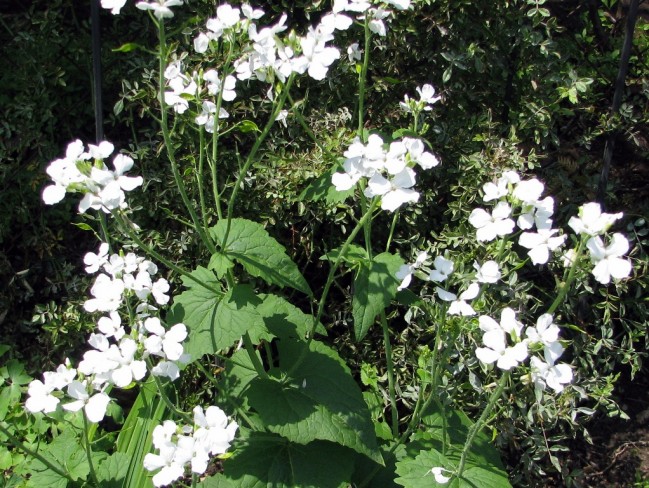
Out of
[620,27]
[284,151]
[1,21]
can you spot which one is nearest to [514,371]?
[284,151]

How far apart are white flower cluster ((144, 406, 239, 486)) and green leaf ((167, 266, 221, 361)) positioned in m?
0.25

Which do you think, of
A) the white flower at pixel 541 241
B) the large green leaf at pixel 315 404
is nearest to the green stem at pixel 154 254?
the large green leaf at pixel 315 404

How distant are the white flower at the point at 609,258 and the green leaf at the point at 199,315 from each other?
982mm

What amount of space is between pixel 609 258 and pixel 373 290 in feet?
2.27

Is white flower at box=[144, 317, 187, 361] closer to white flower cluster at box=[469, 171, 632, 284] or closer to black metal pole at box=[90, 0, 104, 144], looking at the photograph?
white flower cluster at box=[469, 171, 632, 284]

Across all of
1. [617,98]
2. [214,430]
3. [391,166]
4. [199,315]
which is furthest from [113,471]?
[617,98]

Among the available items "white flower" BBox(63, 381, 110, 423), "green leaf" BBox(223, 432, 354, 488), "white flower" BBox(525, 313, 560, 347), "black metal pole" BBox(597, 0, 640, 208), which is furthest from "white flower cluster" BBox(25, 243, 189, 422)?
"black metal pole" BBox(597, 0, 640, 208)

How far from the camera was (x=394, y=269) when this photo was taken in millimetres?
1979

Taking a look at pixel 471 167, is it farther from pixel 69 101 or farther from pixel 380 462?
pixel 69 101

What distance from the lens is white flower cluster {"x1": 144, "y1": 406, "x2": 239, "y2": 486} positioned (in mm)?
1562

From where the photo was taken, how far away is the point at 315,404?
206 centimetres

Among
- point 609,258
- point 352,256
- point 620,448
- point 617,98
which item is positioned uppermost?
point 617,98

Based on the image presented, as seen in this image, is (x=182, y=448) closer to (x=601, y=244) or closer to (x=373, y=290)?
(x=373, y=290)

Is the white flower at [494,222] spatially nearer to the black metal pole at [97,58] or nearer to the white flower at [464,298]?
the white flower at [464,298]
